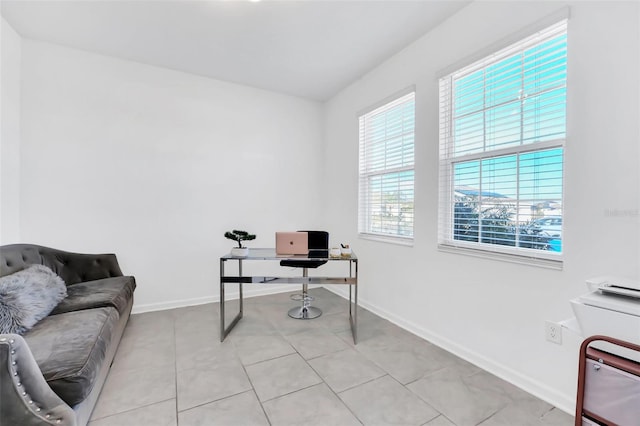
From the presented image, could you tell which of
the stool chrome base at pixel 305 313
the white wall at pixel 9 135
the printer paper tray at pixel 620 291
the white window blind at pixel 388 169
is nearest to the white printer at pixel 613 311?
the printer paper tray at pixel 620 291

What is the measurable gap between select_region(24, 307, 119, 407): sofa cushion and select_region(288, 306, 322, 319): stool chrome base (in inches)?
65.6

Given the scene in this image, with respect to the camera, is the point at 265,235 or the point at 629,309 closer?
the point at 629,309

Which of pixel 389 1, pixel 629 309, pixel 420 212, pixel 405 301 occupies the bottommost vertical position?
pixel 405 301

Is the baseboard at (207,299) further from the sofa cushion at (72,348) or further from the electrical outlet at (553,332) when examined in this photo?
the electrical outlet at (553,332)

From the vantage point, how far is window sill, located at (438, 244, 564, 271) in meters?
1.76

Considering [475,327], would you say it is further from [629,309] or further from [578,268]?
→ [629,309]

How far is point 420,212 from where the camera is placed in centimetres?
269

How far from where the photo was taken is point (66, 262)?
270 centimetres

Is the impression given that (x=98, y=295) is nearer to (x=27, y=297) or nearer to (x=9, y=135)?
(x=27, y=297)

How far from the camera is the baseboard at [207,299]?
10.6ft

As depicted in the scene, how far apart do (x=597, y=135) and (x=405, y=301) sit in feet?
6.38

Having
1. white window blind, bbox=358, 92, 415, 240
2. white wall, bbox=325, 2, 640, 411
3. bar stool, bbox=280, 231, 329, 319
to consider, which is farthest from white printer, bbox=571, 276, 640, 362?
bar stool, bbox=280, 231, 329, 319

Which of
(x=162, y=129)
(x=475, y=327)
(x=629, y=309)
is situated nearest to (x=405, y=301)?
(x=475, y=327)

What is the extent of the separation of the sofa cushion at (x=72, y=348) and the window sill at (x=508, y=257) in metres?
2.48
